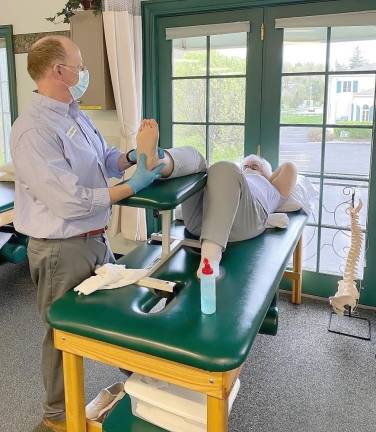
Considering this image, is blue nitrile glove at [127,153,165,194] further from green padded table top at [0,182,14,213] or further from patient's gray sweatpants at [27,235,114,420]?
green padded table top at [0,182,14,213]

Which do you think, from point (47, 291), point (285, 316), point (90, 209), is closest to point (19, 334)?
point (47, 291)

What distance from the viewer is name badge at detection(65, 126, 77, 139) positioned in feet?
5.25

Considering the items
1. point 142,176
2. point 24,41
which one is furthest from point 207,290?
point 24,41

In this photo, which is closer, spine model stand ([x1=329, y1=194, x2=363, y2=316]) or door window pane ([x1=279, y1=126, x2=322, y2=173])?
spine model stand ([x1=329, y1=194, x2=363, y2=316])

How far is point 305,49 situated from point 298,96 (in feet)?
0.93

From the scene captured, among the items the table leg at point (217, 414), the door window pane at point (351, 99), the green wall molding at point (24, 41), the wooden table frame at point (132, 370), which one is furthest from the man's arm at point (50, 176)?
the green wall molding at point (24, 41)

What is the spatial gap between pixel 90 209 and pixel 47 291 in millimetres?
388

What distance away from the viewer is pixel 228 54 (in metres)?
2.96

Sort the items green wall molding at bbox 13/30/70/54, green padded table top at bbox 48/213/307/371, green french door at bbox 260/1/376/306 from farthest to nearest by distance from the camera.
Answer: green wall molding at bbox 13/30/70/54
green french door at bbox 260/1/376/306
green padded table top at bbox 48/213/307/371

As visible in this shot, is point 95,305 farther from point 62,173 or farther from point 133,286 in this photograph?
point 62,173

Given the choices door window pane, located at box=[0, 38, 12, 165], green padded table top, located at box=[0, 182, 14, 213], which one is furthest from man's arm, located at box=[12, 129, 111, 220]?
door window pane, located at box=[0, 38, 12, 165]

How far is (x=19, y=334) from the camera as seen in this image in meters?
2.61

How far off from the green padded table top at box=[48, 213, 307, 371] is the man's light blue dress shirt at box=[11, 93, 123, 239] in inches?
10.9

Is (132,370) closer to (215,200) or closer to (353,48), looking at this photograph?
(215,200)
